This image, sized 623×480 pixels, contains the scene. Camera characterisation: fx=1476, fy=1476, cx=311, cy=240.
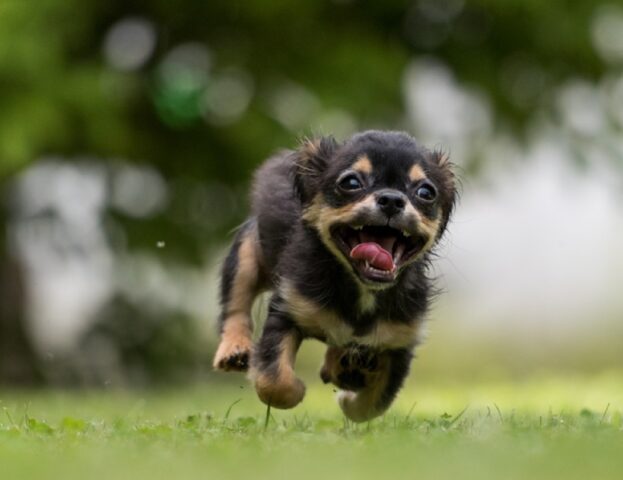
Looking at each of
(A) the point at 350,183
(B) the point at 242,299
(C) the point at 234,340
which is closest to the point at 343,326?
(A) the point at 350,183

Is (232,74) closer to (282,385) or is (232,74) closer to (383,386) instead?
(383,386)

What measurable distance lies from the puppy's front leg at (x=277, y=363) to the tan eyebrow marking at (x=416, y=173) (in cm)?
96

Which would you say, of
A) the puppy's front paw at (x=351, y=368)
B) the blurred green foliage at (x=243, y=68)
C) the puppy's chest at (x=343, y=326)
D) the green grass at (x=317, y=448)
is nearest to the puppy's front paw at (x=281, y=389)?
the green grass at (x=317, y=448)

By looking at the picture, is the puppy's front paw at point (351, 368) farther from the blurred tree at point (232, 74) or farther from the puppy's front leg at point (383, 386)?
the blurred tree at point (232, 74)

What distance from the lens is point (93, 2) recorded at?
1574cm

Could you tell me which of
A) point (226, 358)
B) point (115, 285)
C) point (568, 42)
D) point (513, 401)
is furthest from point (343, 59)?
point (226, 358)

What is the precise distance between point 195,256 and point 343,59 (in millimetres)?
2802

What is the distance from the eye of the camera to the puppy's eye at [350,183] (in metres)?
7.13

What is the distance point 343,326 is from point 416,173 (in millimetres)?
872

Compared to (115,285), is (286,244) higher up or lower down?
higher up

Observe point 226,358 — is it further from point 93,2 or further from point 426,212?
point 93,2

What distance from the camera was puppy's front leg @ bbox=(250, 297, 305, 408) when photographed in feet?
23.9

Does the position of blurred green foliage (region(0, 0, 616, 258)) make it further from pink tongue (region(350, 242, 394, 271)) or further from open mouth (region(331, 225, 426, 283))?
pink tongue (region(350, 242, 394, 271))

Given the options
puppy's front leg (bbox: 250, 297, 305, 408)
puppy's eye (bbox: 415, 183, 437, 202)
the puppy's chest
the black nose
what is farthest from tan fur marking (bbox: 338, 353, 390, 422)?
the black nose
